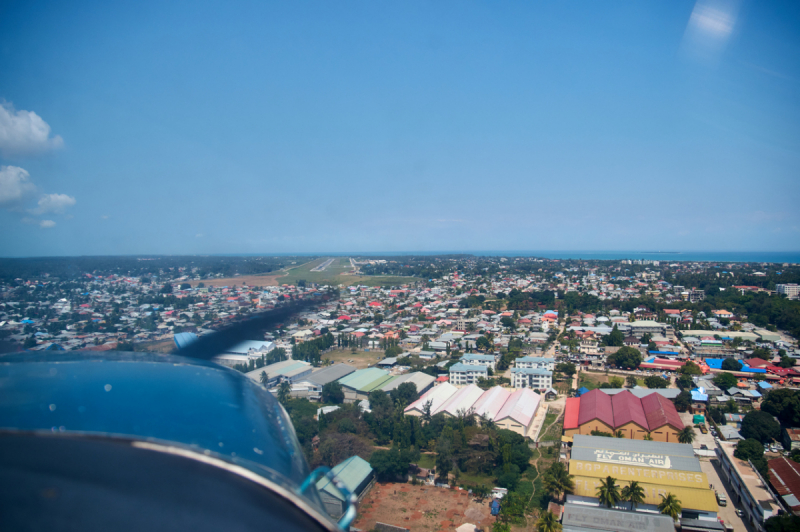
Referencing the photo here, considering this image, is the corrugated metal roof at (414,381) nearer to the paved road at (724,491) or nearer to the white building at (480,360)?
the white building at (480,360)

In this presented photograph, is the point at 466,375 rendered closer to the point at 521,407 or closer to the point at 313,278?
the point at 521,407

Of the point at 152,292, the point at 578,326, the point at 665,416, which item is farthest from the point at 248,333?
the point at 578,326

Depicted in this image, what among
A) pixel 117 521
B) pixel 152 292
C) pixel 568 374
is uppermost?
pixel 117 521

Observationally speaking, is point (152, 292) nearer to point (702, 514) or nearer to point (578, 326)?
point (702, 514)

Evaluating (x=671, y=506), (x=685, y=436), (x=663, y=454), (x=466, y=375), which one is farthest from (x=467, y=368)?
(x=671, y=506)

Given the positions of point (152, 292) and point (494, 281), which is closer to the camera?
point (152, 292)

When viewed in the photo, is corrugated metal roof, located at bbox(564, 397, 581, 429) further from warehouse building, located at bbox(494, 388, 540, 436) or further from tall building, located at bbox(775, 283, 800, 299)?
tall building, located at bbox(775, 283, 800, 299)

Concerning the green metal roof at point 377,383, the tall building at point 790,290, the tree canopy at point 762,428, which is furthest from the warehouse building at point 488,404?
the tall building at point 790,290

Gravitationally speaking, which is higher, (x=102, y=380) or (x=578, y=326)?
(x=102, y=380)
